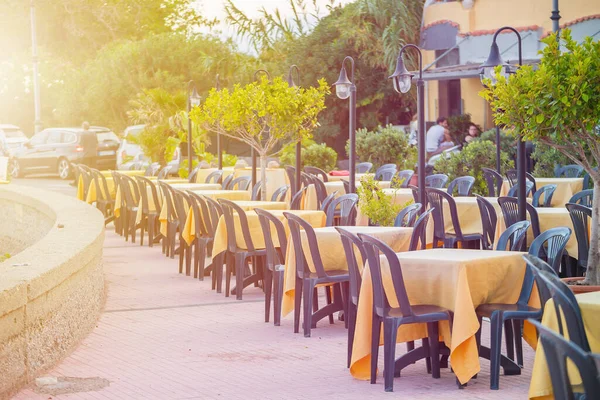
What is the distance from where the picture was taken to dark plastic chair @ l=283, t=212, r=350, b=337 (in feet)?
28.7

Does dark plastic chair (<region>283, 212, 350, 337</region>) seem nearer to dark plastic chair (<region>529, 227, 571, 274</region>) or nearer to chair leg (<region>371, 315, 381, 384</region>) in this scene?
chair leg (<region>371, 315, 381, 384</region>)

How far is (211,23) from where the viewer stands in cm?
5391

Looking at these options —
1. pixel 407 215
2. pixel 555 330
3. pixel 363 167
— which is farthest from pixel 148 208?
pixel 555 330

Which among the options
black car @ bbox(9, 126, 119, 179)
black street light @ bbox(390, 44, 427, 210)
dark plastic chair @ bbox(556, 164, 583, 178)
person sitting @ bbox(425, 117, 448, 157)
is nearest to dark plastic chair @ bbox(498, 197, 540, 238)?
black street light @ bbox(390, 44, 427, 210)

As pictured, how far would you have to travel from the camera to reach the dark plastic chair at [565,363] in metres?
3.83

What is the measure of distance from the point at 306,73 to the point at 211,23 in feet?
71.4

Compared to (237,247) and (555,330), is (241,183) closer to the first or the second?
(237,247)

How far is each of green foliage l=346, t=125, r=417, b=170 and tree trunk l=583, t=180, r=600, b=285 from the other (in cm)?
1490

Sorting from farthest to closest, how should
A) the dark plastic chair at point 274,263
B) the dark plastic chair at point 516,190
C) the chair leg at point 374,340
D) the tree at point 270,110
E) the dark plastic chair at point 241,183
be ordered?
the dark plastic chair at point 241,183
the tree at point 270,110
the dark plastic chair at point 516,190
the dark plastic chair at point 274,263
the chair leg at point 374,340

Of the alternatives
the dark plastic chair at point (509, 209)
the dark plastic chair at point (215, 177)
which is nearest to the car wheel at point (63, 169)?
the dark plastic chair at point (215, 177)

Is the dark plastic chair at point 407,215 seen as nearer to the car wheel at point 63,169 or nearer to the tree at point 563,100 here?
the tree at point 563,100

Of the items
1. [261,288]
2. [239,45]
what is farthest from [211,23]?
[261,288]

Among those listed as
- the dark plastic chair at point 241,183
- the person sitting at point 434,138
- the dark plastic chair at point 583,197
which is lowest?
the dark plastic chair at point 583,197

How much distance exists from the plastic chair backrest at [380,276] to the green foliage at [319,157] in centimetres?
1539
